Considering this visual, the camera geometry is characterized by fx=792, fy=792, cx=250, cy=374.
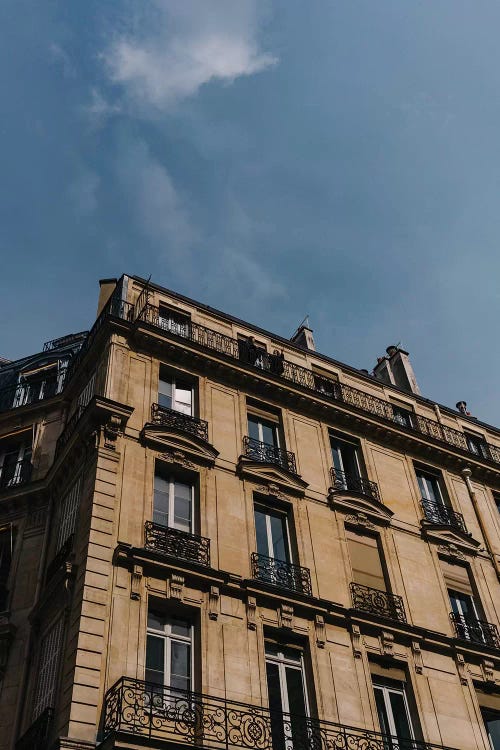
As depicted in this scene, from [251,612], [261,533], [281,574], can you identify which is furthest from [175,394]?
[251,612]

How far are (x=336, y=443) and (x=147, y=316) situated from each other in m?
5.66

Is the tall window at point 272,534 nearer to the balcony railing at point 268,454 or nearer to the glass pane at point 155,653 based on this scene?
the balcony railing at point 268,454

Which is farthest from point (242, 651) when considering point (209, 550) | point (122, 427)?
point (122, 427)

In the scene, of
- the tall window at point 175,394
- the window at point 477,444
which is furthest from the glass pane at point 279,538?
the window at point 477,444

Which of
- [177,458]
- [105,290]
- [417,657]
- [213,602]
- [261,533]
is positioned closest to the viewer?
[213,602]

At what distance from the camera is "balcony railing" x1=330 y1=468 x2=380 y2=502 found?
1842cm

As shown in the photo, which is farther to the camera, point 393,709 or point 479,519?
point 479,519

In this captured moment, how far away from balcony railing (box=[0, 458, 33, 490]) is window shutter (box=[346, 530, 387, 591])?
762 cm

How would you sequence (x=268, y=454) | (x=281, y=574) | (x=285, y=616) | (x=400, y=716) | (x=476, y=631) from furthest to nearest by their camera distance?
(x=268, y=454) < (x=476, y=631) < (x=281, y=574) < (x=400, y=716) < (x=285, y=616)

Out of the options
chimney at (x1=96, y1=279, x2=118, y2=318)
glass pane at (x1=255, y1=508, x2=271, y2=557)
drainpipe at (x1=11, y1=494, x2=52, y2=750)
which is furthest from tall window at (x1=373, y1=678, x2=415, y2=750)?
chimney at (x1=96, y1=279, x2=118, y2=318)

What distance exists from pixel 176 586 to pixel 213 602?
0.74 m

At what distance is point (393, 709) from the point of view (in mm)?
14781

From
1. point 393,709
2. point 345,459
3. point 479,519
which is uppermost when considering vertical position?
point 345,459

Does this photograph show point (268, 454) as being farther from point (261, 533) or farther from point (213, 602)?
point (213, 602)
